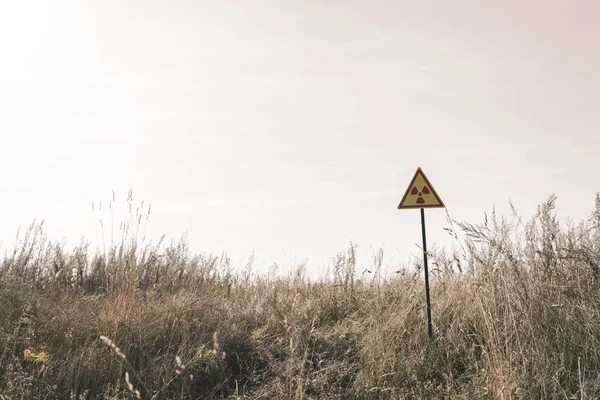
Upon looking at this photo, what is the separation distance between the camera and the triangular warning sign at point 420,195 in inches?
310

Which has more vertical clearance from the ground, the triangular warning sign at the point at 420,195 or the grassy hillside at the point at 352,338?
the triangular warning sign at the point at 420,195

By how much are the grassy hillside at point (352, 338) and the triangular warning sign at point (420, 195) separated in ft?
2.06

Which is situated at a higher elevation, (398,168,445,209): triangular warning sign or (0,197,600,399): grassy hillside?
(398,168,445,209): triangular warning sign

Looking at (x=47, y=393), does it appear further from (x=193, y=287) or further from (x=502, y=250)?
(x=502, y=250)

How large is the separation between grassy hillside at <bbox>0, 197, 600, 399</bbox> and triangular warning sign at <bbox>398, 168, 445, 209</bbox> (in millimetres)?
626

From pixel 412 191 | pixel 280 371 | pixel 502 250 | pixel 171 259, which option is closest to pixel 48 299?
pixel 171 259

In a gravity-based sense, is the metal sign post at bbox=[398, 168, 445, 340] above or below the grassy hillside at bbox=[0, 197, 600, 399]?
above

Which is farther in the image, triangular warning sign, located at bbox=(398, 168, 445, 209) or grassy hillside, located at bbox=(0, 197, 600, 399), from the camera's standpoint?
triangular warning sign, located at bbox=(398, 168, 445, 209)

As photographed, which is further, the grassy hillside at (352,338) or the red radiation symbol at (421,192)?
the red radiation symbol at (421,192)

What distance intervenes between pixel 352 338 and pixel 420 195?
2.44 m

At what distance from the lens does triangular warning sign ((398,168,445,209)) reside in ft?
25.9

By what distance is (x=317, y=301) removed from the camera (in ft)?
29.5

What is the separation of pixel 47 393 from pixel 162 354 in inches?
61.6

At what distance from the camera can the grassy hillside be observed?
20.7 feet
